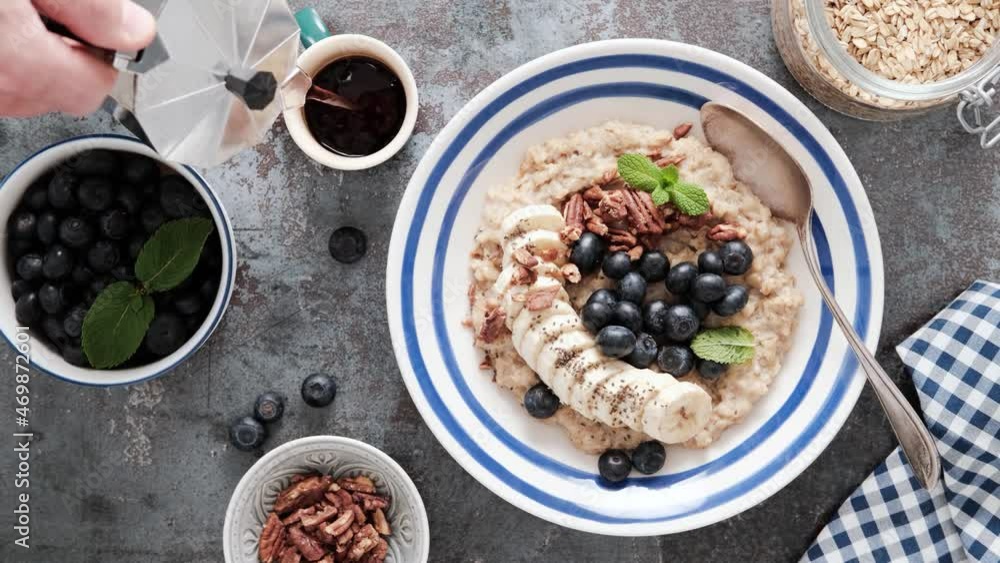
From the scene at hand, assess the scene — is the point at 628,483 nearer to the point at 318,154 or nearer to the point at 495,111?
the point at 495,111

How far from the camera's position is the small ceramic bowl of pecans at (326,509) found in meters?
1.87

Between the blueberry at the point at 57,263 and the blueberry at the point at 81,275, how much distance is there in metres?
0.02

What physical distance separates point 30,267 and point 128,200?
0.25 metres

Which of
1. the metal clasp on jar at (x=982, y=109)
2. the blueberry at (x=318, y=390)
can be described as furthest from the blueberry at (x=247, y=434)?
the metal clasp on jar at (x=982, y=109)

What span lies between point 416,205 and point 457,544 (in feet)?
2.74

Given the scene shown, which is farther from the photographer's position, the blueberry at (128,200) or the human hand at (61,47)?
the blueberry at (128,200)

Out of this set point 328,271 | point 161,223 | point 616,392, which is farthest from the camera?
point 328,271

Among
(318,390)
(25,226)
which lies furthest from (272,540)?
(25,226)

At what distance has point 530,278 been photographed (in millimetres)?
1711

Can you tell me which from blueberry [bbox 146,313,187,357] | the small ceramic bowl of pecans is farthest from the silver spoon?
blueberry [bbox 146,313,187,357]

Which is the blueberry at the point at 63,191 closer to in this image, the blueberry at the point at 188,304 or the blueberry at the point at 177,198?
the blueberry at the point at 177,198

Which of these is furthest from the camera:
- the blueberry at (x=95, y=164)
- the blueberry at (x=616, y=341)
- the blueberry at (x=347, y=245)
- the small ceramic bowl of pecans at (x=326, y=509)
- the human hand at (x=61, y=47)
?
the blueberry at (x=347, y=245)

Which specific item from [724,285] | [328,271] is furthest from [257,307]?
[724,285]

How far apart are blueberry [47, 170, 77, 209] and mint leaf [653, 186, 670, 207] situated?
1209mm
